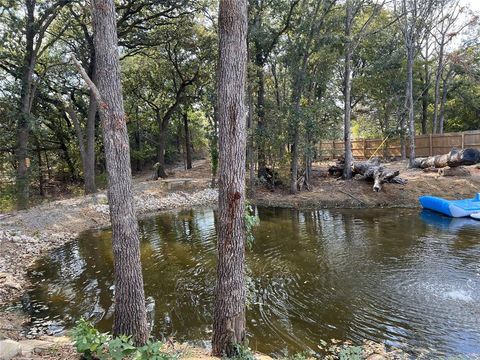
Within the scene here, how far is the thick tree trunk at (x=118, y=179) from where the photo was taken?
3314mm

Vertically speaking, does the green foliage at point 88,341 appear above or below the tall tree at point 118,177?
below

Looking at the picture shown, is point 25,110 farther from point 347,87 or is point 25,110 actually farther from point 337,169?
point 337,169

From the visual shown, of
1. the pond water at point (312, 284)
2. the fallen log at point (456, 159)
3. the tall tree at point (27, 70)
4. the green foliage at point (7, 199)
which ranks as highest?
the tall tree at point (27, 70)

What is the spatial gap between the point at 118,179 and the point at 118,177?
20 millimetres

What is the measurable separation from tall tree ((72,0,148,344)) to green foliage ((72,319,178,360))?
0.44 meters

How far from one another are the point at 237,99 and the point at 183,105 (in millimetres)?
15782

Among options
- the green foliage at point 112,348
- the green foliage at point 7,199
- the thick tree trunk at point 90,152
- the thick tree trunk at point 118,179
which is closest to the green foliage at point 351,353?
the green foliage at point 112,348

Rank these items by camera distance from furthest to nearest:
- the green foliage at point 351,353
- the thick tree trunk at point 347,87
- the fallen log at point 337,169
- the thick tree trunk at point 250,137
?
the fallen log at point 337,169
the thick tree trunk at point 347,87
the thick tree trunk at point 250,137
the green foliage at point 351,353

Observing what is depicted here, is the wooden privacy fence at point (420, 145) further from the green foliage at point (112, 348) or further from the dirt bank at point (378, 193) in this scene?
the green foliage at point (112, 348)

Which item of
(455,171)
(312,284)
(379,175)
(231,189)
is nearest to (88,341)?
(231,189)

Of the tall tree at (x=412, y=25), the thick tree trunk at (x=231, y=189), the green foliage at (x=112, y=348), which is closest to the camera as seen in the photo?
the green foliage at (x=112, y=348)

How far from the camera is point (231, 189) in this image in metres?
3.33

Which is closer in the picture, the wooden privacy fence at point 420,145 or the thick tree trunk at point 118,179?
the thick tree trunk at point 118,179

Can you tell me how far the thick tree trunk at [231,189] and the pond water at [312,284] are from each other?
984 mm
